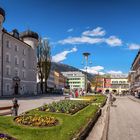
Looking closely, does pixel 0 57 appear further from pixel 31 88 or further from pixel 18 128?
pixel 18 128

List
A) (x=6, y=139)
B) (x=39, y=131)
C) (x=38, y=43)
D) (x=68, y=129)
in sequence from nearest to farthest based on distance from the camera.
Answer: (x=6, y=139)
(x=39, y=131)
(x=68, y=129)
(x=38, y=43)

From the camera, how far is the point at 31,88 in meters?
74.9

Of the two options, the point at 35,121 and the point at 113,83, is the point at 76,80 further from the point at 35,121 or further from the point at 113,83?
the point at 35,121

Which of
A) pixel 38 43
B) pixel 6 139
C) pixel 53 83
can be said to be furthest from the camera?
pixel 53 83

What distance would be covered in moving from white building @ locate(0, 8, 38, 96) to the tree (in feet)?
7.92

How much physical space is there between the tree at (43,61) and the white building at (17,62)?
2.41 meters

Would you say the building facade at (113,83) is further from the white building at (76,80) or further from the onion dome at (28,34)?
the onion dome at (28,34)

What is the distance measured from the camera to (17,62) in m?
66.9

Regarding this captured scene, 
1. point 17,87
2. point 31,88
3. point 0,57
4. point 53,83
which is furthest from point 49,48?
point 53,83

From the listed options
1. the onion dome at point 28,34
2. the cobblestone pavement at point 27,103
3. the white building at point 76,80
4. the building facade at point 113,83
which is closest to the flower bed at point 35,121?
the cobblestone pavement at point 27,103

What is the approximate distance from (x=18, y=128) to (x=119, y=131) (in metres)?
5.57

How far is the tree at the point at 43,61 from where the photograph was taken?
77.8 metres

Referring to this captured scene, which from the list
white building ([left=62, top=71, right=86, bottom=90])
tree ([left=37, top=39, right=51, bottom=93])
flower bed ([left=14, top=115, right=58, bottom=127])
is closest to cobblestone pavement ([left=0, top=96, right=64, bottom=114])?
flower bed ([left=14, top=115, right=58, bottom=127])

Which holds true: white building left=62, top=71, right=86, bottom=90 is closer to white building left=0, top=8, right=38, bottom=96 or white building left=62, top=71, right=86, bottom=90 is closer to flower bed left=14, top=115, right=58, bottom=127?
white building left=0, top=8, right=38, bottom=96
